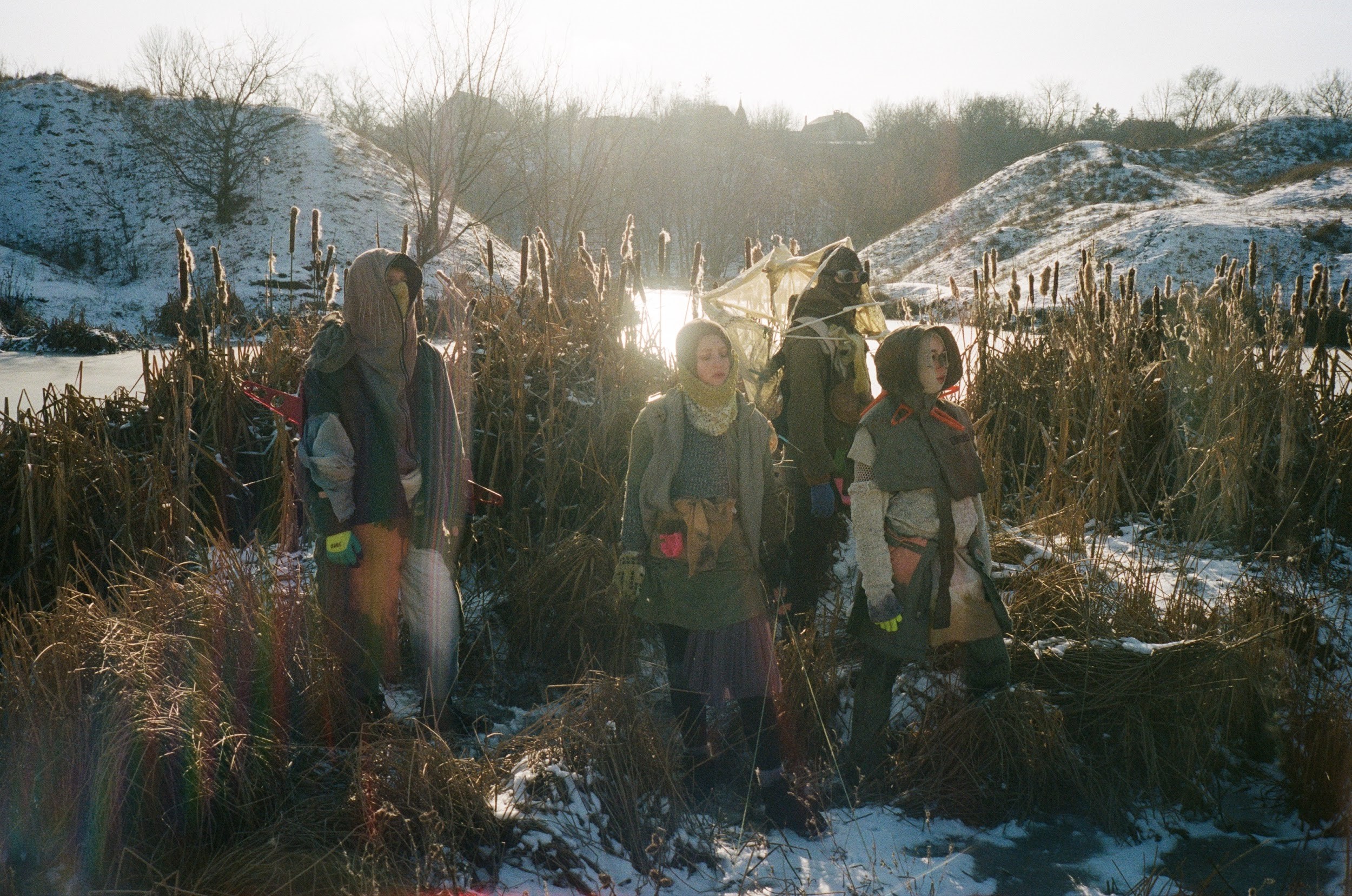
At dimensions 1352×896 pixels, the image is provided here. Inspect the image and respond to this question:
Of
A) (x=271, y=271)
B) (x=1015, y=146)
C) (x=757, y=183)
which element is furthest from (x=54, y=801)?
(x=1015, y=146)

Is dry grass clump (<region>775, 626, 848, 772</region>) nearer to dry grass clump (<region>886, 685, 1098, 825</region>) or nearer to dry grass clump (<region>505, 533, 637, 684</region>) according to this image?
dry grass clump (<region>886, 685, 1098, 825</region>)

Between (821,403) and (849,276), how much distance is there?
24.9 inches

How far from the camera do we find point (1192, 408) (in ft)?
16.7

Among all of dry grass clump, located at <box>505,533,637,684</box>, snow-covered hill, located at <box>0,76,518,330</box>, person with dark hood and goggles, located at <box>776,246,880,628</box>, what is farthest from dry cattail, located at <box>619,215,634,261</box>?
snow-covered hill, located at <box>0,76,518,330</box>

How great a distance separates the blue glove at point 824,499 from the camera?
11.0 ft

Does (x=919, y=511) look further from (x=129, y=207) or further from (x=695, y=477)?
(x=129, y=207)

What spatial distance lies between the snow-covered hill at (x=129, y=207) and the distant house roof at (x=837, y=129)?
45078 millimetres

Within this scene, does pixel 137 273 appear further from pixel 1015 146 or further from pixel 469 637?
pixel 1015 146

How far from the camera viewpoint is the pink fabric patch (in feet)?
9.32

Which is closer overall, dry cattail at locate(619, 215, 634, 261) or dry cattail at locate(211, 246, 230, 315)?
dry cattail at locate(211, 246, 230, 315)

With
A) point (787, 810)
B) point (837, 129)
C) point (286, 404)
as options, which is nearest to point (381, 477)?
point (286, 404)

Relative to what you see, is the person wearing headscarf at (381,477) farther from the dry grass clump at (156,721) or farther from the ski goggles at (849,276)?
the ski goggles at (849,276)

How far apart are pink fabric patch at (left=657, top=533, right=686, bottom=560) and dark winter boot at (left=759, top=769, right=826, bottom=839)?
79 centimetres

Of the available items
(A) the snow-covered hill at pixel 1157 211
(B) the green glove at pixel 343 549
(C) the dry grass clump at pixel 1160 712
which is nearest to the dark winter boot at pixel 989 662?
(C) the dry grass clump at pixel 1160 712
